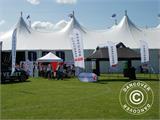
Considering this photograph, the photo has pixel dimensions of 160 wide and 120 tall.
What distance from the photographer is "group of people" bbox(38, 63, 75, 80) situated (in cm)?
2700

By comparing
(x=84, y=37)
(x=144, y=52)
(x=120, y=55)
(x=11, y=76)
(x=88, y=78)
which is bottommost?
(x=88, y=78)

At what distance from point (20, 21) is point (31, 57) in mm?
4223

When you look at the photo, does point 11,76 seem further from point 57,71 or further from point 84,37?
point 84,37

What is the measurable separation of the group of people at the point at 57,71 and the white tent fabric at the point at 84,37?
560cm

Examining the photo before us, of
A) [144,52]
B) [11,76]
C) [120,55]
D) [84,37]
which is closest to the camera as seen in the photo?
[11,76]

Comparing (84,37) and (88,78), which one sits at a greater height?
(84,37)

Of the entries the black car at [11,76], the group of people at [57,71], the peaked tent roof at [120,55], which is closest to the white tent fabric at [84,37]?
the group of people at [57,71]

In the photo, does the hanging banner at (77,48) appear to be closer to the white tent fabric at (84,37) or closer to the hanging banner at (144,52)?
the hanging banner at (144,52)

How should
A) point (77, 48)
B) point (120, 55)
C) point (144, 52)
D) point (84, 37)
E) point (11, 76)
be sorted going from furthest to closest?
point (84, 37) < point (120, 55) < point (144, 52) < point (11, 76) < point (77, 48)

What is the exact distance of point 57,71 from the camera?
27.2m

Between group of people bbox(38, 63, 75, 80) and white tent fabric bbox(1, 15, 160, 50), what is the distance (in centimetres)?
A: 560

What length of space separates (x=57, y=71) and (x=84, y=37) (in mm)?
13208

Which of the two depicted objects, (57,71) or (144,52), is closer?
(144,52)

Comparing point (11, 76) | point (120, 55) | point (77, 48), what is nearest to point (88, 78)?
point (77, 48)
